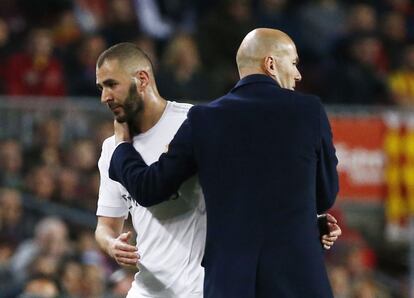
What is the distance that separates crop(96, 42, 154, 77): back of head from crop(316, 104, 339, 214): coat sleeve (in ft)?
2.94

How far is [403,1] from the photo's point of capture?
14172 mm

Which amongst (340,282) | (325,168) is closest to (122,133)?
(325,168)

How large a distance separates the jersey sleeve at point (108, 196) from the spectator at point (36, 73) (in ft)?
17.7

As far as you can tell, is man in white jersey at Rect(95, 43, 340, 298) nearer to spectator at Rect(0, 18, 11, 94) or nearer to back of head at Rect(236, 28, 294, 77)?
back of head at Rect(236, 28, 294, 77)

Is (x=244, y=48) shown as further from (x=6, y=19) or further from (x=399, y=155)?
(x=6, y=19)

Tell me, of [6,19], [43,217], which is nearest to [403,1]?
[6,19]

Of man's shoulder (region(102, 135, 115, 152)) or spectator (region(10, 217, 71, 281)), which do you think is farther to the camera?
spectator (region(10, 217, 71, 281))

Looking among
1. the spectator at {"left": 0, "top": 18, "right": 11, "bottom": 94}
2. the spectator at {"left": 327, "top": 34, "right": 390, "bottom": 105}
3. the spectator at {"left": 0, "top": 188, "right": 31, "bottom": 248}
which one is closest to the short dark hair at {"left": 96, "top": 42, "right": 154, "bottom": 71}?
the spectator at {"left": 0, "top": 188, "right": 31, "bottom": 248}

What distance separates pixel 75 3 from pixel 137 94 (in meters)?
7.53

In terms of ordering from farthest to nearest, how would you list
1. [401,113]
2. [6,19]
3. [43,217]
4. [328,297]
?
[6,19] → [401,113] → [43,217] → [328,297]

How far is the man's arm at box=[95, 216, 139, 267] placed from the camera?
4898 mm

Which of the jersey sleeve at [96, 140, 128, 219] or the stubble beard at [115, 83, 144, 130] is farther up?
the stubble beard at [115, 83, 144, 130]

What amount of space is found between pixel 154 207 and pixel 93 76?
5.97m

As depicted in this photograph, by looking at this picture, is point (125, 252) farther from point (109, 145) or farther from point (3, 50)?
point (3, 50)
